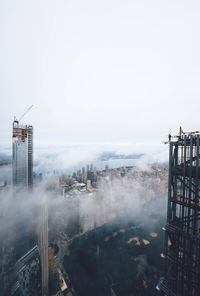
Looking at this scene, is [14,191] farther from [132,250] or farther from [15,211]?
[132,250]

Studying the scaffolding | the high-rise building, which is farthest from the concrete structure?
the scaffolding

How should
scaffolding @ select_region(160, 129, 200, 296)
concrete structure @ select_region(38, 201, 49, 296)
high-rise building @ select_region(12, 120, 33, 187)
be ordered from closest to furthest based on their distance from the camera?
scaffolding @ select_region(160, 129, 200, 296)
concrete structure @ select_region(38, 201, 49, 296)
high-rise building @ select_region(12, 120, 33, 187)

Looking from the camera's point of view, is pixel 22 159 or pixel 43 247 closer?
pixel 43 247

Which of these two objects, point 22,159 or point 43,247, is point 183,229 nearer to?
point 43,247

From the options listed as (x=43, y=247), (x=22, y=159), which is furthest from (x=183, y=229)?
(x=22, y=159)

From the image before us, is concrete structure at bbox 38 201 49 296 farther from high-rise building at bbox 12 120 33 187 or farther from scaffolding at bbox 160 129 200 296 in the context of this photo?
scaffolding at bbox 160 129 200 296

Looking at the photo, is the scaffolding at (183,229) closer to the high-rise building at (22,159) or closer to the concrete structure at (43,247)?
the concrete structure at (43,247)

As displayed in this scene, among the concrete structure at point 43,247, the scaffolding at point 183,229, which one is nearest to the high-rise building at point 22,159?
the concrete structure at point 43,247

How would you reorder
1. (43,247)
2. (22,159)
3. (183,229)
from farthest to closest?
(22,159) → (43,247) → (183,229)

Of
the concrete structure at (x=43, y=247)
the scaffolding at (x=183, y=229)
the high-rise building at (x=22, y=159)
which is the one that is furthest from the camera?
the high-rise building at (x=22, y=159)

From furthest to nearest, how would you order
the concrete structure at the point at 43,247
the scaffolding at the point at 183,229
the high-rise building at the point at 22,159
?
1. the high-rise building at the point at 22,159
2. the concrete structure at the point at 43,247
3. the scaffolding at the point at 183,229
